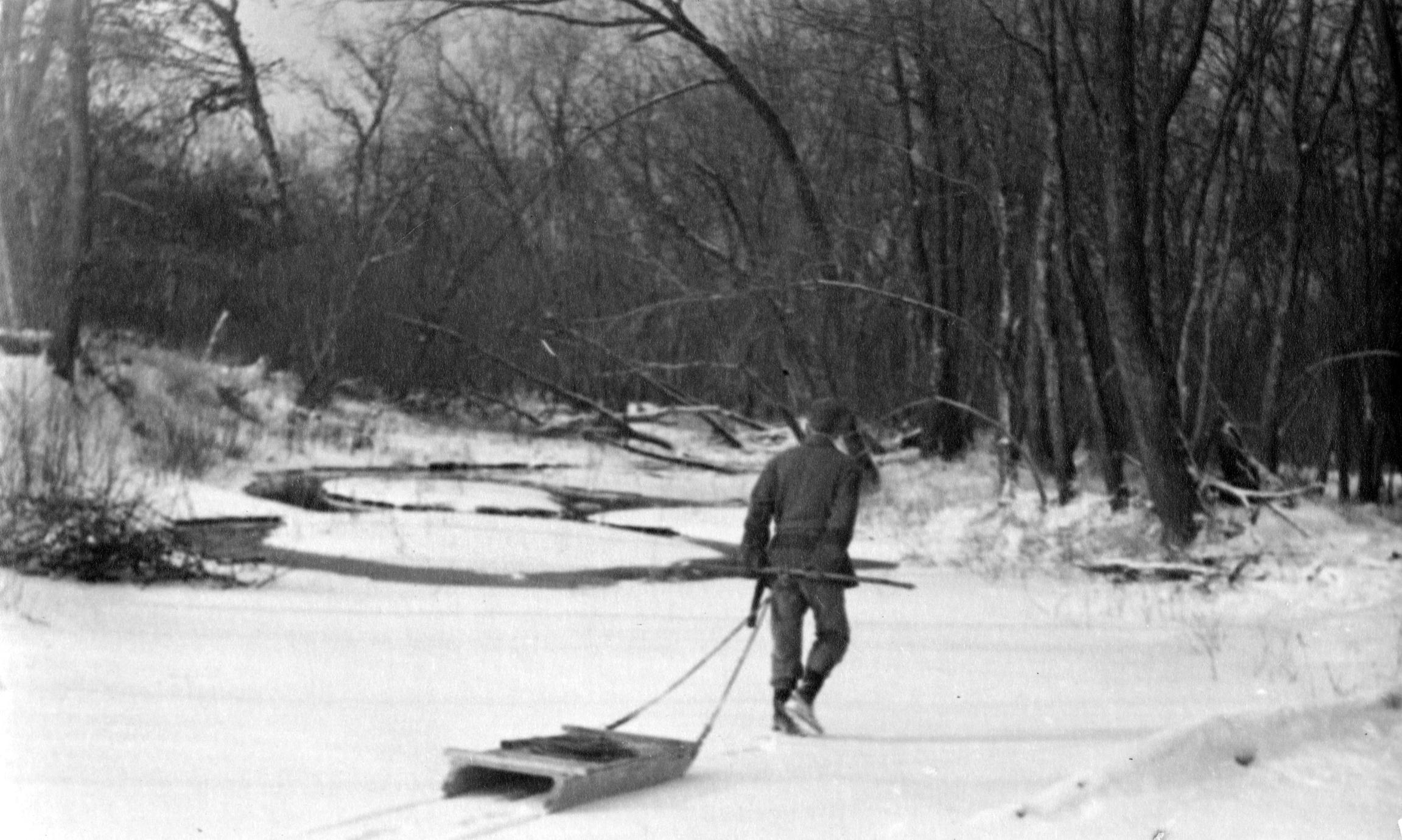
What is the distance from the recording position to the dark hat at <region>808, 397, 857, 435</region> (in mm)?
8984

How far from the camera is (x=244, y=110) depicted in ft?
87.7

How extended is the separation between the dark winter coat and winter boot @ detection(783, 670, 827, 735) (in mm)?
561

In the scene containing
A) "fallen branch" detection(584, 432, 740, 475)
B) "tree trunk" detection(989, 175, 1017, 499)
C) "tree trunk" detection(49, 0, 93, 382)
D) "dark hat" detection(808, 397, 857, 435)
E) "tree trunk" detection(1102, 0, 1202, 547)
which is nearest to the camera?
"dark hat" detection(808, 397, 857, 435)

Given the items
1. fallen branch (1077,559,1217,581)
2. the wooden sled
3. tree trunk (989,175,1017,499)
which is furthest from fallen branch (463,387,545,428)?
the wooden sled

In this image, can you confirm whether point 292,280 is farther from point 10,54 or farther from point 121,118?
point 10,54

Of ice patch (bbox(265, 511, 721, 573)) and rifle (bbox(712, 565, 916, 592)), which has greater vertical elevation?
rifle (bbox(712, 565, 916, 592))

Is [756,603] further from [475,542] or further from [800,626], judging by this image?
[475,542]

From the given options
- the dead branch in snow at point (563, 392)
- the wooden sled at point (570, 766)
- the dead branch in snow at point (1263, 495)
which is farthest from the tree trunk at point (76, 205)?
the wooden sled at point (570, 766)

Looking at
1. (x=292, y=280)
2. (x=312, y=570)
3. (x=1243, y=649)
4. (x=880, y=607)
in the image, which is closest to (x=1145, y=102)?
(x=880, y=607)

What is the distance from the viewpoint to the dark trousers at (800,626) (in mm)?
8781

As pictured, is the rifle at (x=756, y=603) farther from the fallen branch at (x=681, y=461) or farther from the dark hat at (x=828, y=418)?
the fallen branch at (x=681, y=461)

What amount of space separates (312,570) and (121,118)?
50.5ft

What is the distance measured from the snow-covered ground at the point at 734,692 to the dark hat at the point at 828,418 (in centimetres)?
159

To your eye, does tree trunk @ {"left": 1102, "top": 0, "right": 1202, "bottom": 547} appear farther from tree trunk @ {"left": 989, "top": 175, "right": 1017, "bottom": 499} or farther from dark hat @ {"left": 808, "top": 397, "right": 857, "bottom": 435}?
dark hat @ {"left": 808, "top": 397, "right": 857, "bottom": 435}
